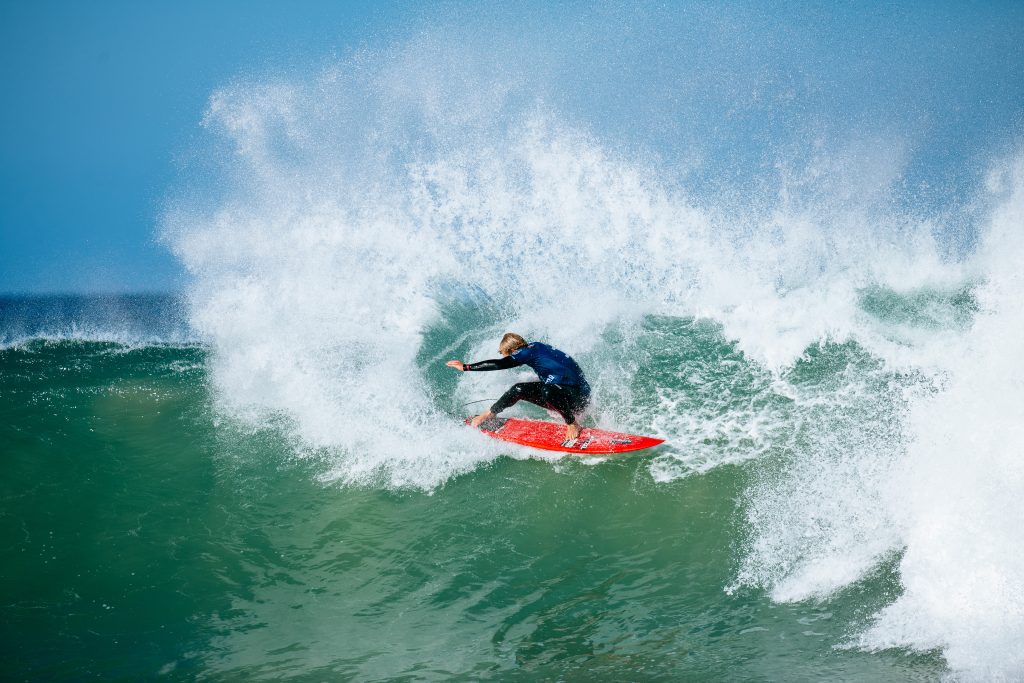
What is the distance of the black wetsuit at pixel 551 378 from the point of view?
6852mm

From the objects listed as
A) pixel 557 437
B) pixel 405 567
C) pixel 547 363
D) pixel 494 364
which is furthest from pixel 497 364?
pixel 405 567

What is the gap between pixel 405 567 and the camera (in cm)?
525

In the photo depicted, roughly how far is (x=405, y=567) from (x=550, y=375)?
8.73 ft

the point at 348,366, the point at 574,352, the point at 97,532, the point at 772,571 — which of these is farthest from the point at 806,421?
the point at 97,532

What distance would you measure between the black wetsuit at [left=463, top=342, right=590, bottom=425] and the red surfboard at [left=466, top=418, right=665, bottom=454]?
0.85ft

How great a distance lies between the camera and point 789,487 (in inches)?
220

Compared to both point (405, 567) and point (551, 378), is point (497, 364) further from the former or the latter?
point (405, 567)

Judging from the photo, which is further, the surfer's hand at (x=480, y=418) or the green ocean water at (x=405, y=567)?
the surfer's hand at (x=480, y=418)

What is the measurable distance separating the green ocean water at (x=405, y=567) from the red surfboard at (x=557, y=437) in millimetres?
185

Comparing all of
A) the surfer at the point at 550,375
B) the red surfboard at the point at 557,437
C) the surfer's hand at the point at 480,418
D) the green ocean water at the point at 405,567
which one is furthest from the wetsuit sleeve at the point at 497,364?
the green ocean water at the point at 405,567

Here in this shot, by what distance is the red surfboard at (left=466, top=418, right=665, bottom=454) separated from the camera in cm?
650

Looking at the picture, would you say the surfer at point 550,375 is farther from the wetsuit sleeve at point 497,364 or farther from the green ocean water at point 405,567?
the green ocean water at point 405,567

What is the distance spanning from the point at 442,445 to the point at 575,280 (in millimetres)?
5124

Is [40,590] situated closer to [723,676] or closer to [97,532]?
[97,532]
